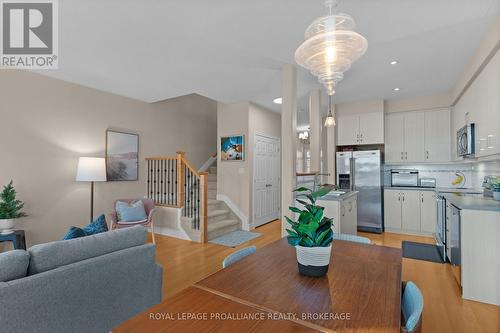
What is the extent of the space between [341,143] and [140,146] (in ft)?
14.1

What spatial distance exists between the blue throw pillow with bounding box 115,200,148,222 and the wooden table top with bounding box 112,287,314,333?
3.40 metres

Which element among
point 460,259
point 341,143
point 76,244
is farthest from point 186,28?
point 341,143

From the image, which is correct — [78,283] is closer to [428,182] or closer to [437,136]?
[428,182]

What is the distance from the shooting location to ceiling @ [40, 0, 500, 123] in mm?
2133

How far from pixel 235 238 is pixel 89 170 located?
264cm

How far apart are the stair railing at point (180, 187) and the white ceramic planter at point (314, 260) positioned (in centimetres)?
328

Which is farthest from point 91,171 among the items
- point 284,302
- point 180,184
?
point 284,302

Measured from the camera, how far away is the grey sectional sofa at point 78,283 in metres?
1.32

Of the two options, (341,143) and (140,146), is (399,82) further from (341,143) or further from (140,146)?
(140,146)

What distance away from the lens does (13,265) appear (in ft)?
4.47

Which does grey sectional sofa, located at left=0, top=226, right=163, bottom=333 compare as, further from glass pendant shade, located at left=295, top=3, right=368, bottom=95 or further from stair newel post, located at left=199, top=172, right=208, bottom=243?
stair newel post, located at left=199, top=172, right=208, bottom=243

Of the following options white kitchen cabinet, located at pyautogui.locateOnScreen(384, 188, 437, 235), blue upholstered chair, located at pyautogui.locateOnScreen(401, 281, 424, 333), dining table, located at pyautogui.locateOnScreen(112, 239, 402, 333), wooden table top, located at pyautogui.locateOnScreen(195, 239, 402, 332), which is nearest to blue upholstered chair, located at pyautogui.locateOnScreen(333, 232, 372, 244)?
wooden table top, located at pyautogui.locateOnScreen(195, 239, 402, 332)

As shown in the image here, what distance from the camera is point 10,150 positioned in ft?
10.8

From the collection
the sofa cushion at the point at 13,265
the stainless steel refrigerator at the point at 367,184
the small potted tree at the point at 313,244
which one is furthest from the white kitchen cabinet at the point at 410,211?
the sofa cushion at the point at 13,265
